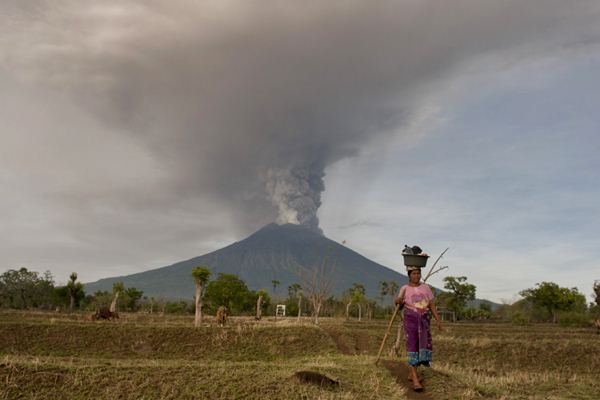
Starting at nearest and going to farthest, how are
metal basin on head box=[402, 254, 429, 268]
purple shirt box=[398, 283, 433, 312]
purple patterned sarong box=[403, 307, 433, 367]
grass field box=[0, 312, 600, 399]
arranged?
grass field box=[0, 312, 600, 399] → purple patterned sarong box=[403, 307, 433, 367] → purple shirt box=[398, 283, 433, 312] → metal basin on head box=[402, 254, 429, 268]

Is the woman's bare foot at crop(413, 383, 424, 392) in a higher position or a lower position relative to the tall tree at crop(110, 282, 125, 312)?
lower

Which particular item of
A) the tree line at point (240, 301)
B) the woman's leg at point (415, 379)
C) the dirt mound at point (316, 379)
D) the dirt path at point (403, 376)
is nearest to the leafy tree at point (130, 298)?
the tree line at point (240, 301)

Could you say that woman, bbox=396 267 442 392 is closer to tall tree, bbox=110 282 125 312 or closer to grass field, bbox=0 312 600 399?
grass field, bbox=0 312 600 399

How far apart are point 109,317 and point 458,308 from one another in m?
85.9

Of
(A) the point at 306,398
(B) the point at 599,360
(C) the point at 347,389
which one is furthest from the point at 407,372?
(B) the point at 599,360

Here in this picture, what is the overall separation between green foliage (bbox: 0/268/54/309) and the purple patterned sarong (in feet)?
303

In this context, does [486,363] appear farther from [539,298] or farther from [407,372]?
[539,298]

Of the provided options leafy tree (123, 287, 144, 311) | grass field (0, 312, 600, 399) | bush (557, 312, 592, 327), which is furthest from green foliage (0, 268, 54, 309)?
bush (557, 312, 592, 327)

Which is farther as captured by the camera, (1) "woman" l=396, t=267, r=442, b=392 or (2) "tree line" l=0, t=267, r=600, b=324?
(2) "tree line" l=0, t=267, r=600, b=324

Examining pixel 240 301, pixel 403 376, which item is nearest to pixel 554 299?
pixel 240 301

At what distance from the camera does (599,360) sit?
29.9 meters

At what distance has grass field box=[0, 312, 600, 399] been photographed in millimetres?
12000

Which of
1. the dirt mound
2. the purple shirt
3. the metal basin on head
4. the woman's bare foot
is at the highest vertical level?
the metal basin on head

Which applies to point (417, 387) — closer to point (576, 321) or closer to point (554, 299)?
point (576, 321)
